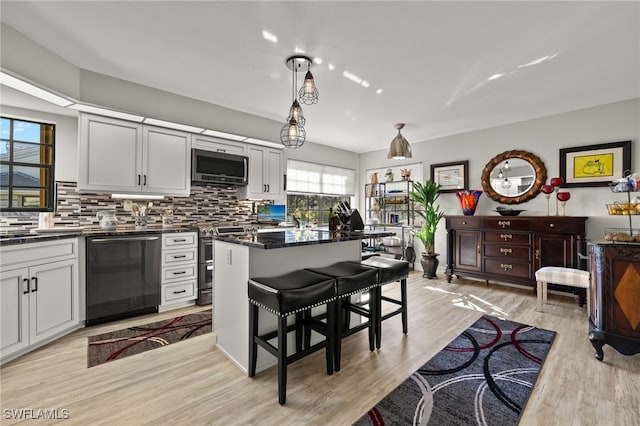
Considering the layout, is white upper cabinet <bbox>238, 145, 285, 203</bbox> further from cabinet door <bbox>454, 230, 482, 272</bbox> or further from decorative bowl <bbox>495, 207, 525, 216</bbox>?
decorative bowl <bbox>495, 207, 525, 216</bbox>

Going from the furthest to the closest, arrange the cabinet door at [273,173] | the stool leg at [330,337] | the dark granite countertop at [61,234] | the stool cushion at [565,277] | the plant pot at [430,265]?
the plant pot at [430,265] → the cabinet door at [273,173] → the stool cushion at [565,277] → the dark granite countertop at [61,234] → the stool leg at [330,337]

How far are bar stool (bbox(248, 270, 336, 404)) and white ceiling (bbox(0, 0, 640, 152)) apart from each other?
1906 mm

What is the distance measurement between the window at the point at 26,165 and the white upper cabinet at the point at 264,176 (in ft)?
7.17

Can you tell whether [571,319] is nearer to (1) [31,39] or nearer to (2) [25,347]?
(2) [25,347]

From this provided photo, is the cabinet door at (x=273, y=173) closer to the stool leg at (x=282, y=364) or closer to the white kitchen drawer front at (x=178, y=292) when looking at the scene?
the white kitchen drawer front at (x=178, y=292)

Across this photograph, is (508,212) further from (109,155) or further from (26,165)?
(26,165)

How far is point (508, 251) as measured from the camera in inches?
163

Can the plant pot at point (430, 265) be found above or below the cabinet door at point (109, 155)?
below

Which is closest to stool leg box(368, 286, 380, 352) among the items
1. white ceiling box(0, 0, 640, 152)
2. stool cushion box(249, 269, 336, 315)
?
stool cushion box(249, 269, 336, 315)

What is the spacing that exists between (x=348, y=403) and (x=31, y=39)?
375 centimetres

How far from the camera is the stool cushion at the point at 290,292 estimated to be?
171cm

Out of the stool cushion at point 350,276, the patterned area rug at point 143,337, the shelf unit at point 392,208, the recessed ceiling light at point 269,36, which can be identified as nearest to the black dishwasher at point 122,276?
the patterned area rug at point 143,337

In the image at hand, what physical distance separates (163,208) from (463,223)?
4.38 meters

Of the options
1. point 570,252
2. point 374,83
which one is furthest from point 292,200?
point 570,252
